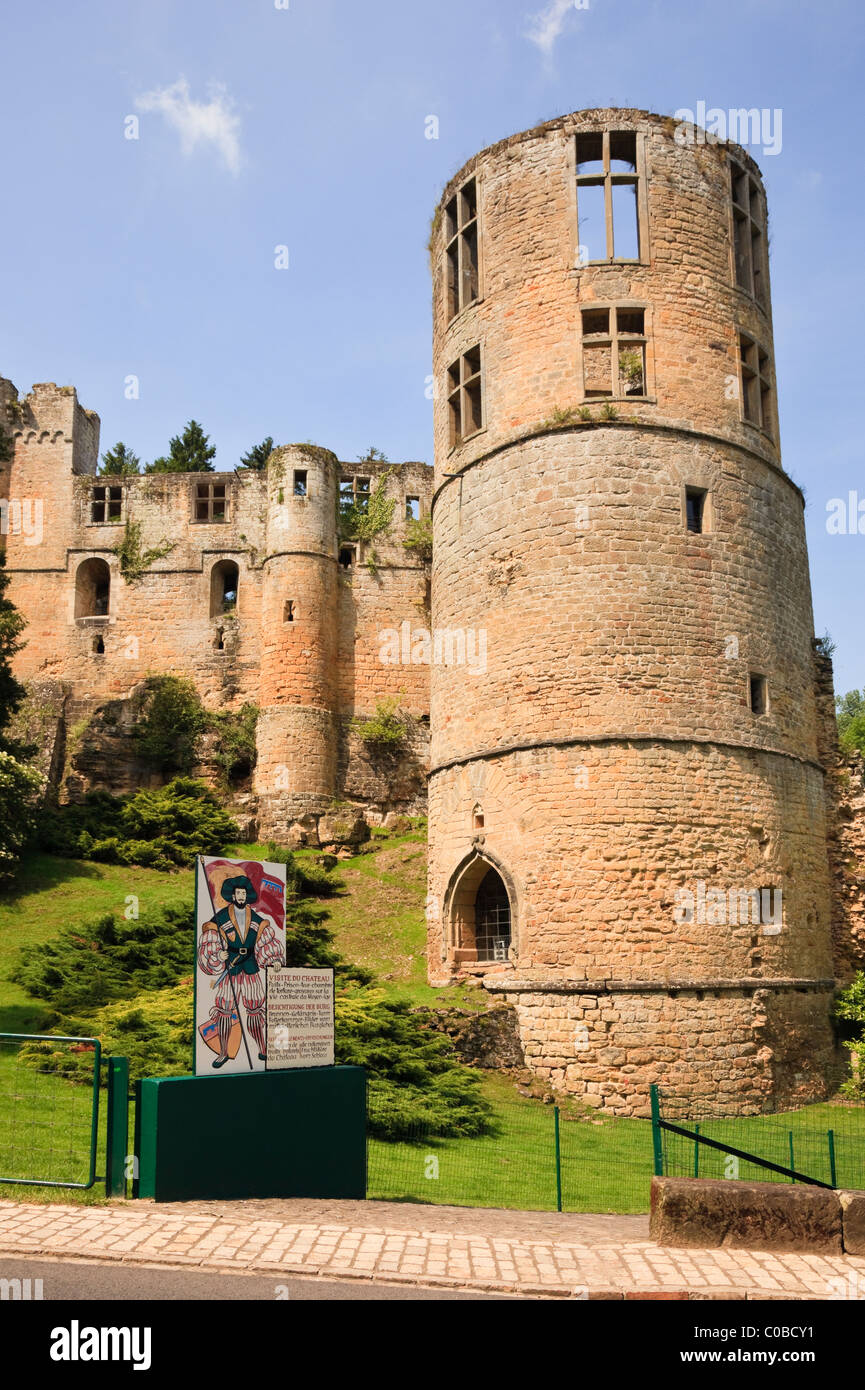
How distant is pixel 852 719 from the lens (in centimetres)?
5481

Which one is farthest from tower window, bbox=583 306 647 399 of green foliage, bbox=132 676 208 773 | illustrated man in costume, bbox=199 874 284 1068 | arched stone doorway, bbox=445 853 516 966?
green foliage, bbox=132 676 208 773

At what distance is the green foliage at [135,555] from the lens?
119 ft

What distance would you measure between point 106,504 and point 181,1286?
108ft

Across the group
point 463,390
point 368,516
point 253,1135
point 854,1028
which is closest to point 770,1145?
point 854,1028

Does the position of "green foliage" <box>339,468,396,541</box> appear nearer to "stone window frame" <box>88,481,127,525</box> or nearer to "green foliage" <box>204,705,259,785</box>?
"green foliage" <box>204,705,259,785</box>

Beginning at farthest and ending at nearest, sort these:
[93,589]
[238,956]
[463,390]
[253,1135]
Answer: [93,589]
[463,390]
[238,956]
[253,1135]

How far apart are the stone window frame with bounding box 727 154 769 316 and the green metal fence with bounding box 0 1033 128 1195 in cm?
1682

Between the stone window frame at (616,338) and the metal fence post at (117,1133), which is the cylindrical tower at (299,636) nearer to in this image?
the stone window frame at (616,338)

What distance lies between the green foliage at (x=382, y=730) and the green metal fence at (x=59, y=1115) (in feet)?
64.2

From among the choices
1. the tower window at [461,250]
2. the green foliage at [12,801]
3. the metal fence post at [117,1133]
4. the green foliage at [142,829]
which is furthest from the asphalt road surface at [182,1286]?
the green foliage at [142,829]

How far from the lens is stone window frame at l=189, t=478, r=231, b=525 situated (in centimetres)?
3647

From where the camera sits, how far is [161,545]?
36.5 m

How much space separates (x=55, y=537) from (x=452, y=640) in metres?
20.7

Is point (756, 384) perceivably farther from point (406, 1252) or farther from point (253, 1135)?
point (406, 1252)
